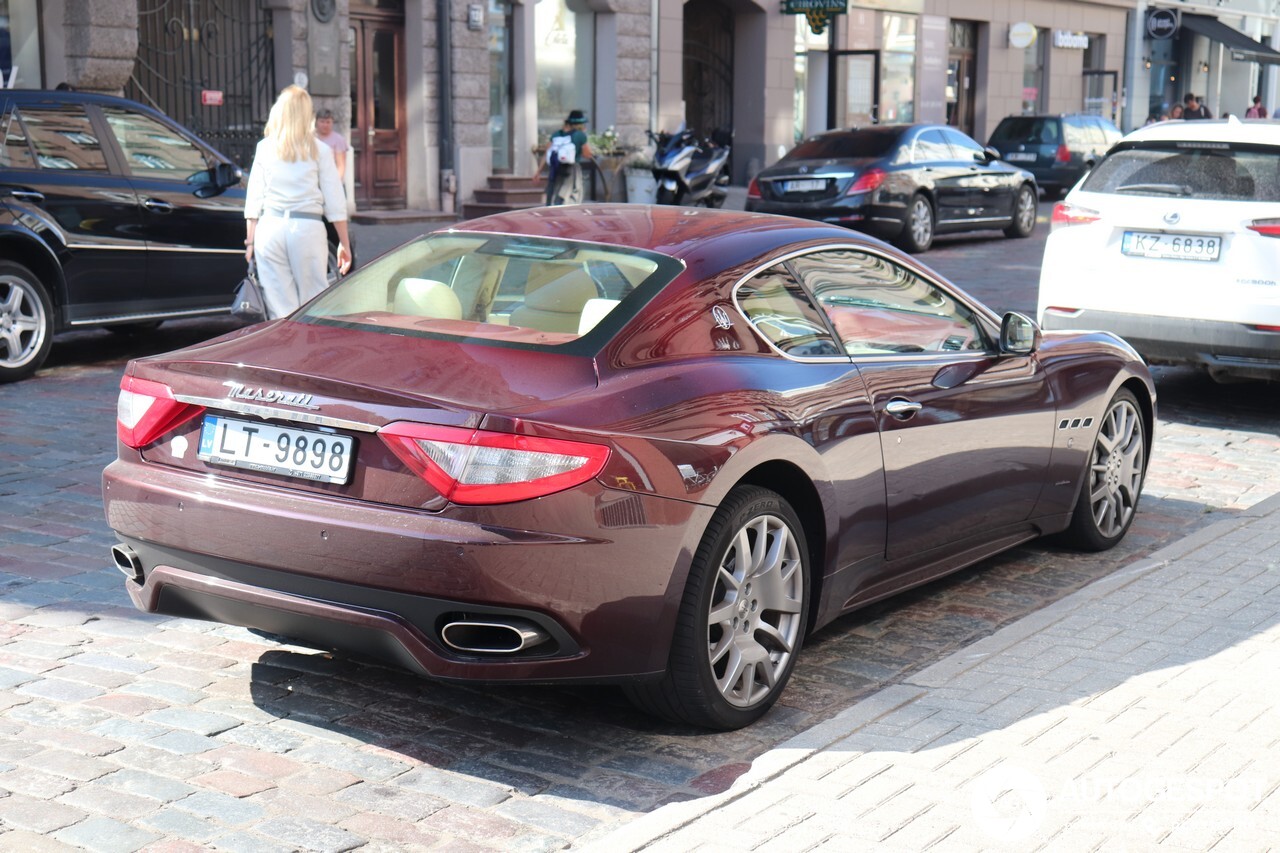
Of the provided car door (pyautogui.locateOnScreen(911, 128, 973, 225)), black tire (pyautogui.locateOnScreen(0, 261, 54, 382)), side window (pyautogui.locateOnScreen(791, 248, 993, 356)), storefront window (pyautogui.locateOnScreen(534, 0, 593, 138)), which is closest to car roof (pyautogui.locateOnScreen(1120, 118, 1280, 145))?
side window (pyautogui.locateOnScreen(791, 248, 993, 356))

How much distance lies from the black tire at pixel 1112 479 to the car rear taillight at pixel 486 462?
3.07 metres

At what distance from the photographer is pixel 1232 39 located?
158 ft

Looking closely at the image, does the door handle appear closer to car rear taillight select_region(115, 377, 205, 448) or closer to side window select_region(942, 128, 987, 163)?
car rear taillight select_region(115, 377, 205, 448)

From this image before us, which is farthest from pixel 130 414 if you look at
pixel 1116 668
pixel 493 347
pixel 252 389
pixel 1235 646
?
pixel 1235 646

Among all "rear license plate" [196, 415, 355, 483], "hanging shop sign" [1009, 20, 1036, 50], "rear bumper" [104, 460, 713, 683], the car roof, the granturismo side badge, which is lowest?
"rear bumper" [104, 460, 713, 683]

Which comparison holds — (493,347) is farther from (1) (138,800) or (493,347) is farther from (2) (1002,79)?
(2) (1002,79)

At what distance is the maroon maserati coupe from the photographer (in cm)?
394

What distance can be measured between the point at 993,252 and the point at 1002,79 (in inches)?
778

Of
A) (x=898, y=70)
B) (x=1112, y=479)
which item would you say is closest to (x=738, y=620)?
(x=1112, y=479)

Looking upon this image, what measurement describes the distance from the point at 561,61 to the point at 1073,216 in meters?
17.7

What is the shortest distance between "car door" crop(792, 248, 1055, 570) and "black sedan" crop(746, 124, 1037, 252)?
13214 mm

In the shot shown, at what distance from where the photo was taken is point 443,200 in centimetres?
2336

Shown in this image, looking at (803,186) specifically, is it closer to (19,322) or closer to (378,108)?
(378,108)

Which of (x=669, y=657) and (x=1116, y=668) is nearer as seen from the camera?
(x=669, y=657)
